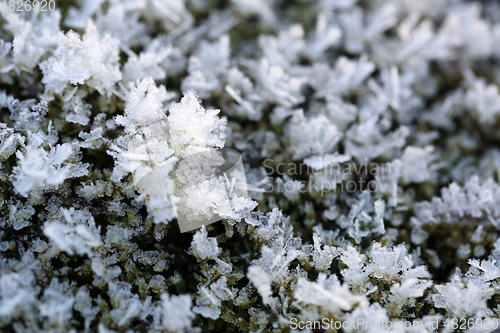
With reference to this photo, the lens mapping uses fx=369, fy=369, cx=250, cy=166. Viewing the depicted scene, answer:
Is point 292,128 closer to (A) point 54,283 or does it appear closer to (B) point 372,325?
(B) point 372,325

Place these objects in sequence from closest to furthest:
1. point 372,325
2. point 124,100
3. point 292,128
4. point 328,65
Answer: point 372,325, point 124,100, point 292,128, point 328,65

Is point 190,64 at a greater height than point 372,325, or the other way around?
point 190,64

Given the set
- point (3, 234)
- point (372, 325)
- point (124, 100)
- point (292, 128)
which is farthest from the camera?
point (292, 128)

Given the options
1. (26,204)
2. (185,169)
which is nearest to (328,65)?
(185,169)

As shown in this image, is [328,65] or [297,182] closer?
[297,182]

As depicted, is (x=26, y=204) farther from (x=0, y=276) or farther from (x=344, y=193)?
(x=344, y=193)

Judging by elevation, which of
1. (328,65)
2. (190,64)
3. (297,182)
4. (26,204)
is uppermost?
(190,64)

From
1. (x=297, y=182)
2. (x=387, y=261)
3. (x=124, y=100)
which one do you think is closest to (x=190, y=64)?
(x=124, y=100)
